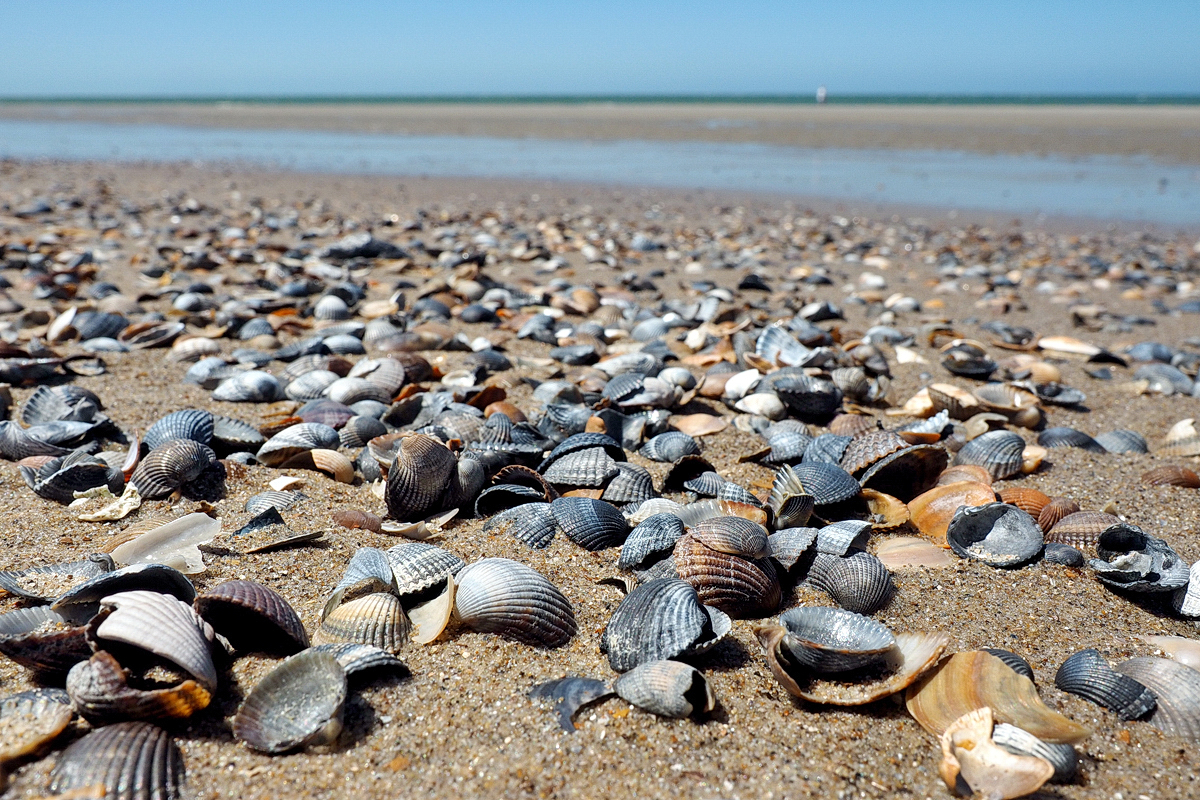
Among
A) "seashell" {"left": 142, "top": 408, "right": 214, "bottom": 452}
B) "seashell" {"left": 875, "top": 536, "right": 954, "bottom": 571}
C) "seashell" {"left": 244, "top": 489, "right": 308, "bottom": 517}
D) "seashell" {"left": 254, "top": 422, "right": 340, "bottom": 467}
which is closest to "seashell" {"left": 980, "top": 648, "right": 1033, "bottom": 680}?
"seashell" {"left": 875, "top": 536, "right": 954, "bottom": 571}

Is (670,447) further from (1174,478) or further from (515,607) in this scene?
(1174,478)

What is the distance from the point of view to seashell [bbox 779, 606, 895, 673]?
217 cm

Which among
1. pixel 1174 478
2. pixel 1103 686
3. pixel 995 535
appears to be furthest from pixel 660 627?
pixel 1174 478

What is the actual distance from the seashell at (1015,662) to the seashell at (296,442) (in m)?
2.90

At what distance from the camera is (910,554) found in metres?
2.95

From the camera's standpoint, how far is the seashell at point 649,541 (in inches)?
109

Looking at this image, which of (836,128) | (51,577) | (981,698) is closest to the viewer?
(981,698)

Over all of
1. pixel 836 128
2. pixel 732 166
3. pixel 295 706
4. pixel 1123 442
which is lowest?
pixel 1123 442

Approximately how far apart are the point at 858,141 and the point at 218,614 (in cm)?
Answer: 3029

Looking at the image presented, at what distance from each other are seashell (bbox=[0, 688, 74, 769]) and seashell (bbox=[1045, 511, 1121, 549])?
334 centimetres

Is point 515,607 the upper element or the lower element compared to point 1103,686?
upper

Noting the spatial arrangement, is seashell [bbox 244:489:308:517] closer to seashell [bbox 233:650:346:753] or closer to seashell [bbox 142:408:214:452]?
seashell [bbox 142:408:214:452]

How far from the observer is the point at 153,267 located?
313 inches

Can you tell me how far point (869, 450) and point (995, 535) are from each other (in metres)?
0.63
